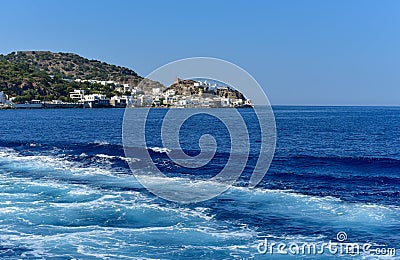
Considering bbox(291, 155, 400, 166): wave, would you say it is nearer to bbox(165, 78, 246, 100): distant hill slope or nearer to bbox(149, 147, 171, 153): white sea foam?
bbox(165, 78, 246, 100): distant hill slope

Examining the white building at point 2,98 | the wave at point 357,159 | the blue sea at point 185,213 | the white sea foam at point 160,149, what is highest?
the white building at point 2,98

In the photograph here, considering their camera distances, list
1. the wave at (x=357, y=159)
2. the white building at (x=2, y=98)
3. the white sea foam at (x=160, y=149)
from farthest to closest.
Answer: the white building at (x=2, y=98) → the white sea foam at (x=160, y=149) → the wave at (x=357, y=159)

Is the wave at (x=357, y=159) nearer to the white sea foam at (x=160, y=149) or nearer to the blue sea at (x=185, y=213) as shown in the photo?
the blue sea at (x=185, y=213)

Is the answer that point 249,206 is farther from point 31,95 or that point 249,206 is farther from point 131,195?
point 31,95

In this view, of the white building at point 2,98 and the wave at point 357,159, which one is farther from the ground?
the white building at point 2,98

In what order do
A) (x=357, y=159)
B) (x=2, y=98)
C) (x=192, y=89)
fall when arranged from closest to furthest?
(x=357, y=159) → (x=192, y=89) → (x=2, y=98)

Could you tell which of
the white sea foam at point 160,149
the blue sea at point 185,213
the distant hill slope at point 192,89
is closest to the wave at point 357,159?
the blue sea at point 185,213

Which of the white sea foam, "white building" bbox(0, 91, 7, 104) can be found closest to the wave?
the white sea foam

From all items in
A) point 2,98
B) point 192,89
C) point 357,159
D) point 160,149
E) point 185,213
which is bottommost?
point 185,213

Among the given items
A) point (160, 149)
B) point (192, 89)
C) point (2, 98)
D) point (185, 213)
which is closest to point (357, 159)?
point (160, 149)

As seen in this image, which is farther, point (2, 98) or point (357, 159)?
point (2, 98)

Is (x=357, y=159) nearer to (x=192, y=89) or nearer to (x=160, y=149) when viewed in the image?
(x=160, y=149)

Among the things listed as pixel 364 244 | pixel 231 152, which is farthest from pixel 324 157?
pixel 364 244

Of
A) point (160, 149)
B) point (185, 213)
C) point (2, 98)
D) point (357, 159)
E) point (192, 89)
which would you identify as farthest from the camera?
point (2, 98)
